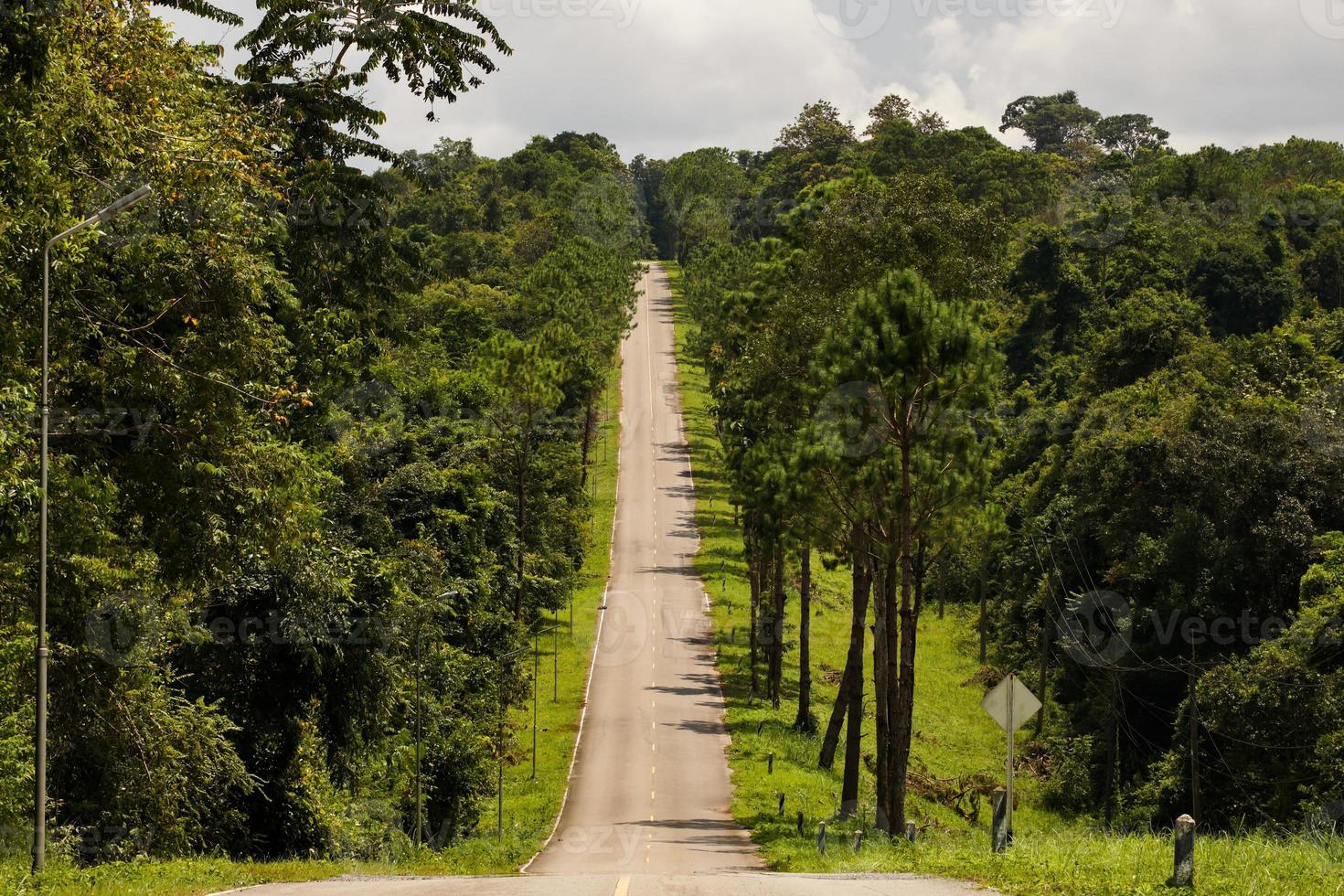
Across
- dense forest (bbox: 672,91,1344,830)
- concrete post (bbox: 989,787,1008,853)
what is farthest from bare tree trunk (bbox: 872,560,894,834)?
concrete post (bbox: 989,787,1008,853)

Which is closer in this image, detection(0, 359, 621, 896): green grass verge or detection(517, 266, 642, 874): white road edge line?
detection(0, 359, 621, 896): green grass verge

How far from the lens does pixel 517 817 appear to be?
43938 mm

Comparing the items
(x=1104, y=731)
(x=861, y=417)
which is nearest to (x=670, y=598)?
(x=1104, y=731)

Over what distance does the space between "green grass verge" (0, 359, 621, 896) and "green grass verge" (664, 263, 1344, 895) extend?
621 cm

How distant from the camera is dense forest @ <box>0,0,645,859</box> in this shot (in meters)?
19.4

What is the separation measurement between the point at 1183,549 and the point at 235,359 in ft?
140

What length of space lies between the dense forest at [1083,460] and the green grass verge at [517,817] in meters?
9.26

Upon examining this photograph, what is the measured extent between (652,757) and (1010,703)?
33.6 meters

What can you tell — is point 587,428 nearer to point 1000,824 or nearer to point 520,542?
point 520,542

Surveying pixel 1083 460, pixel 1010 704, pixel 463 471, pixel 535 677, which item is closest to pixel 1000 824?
pixel 1010 704

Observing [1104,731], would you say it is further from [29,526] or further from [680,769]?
[29,526]

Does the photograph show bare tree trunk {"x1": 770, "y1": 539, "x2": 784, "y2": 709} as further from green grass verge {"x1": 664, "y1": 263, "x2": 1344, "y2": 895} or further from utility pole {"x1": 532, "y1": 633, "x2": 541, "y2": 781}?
utility pole {"x1": 532, "y1": 633, "x2": 541, "y2": 781}

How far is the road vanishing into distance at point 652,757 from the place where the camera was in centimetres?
1669

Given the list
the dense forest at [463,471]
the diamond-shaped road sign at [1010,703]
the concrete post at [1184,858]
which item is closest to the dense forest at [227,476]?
the dense forest at [463,471]
